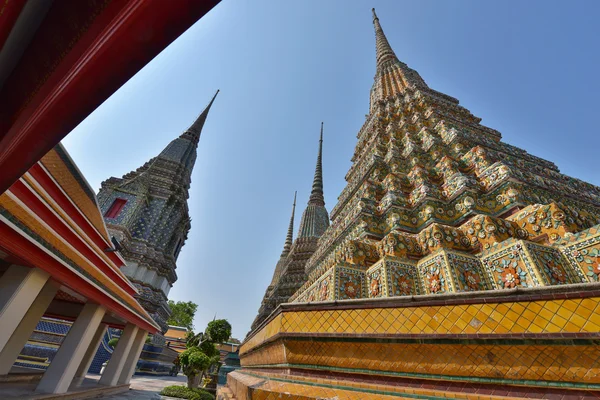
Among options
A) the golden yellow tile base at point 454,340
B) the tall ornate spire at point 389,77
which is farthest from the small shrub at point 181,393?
the tall ornate spire at point 389,77

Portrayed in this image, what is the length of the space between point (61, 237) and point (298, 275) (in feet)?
33.7

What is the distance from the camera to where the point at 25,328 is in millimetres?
5754

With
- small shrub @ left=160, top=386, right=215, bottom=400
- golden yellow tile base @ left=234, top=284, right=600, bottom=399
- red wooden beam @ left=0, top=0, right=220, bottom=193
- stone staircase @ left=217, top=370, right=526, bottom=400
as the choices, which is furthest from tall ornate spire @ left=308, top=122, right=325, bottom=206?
red wooden beam @ left=0, top=0, right=220, bottom=193

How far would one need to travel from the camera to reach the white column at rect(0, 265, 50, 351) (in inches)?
138

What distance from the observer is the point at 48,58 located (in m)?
1.20

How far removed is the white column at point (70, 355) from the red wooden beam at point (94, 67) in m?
5.44

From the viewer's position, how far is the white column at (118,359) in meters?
7.70

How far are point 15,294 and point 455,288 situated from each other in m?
5.44

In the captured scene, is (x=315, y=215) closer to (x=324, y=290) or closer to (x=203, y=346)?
(x=203, y=346)

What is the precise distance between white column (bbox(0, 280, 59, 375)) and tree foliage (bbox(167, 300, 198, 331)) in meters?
35.6

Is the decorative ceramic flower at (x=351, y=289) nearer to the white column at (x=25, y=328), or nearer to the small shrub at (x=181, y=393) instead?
the white column at (x=25, y=328)

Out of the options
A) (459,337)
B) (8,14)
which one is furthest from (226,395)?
(8,14)

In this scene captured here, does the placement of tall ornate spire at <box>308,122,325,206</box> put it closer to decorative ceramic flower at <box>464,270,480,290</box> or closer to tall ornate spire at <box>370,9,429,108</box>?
tall ornate spire at <box>370,9,429,108</box>

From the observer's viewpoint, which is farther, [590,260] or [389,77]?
[389,77]
